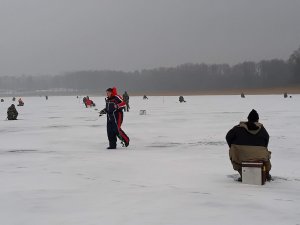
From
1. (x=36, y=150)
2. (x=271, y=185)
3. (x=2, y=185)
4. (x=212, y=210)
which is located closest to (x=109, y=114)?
(x=36, y=150)

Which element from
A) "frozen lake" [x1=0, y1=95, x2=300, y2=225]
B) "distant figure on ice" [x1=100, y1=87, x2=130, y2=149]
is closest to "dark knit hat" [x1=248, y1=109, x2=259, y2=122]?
"frozen lake" [x1=0, y1=95, x2=300, y2=225]

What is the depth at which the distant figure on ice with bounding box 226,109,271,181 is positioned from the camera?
756 centimetres

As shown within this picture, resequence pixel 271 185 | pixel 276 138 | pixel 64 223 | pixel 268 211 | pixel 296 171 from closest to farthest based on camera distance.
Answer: pixel 64 223
pixel 268 211
pixel 271 185
pixel 296 171
pixel 276 138

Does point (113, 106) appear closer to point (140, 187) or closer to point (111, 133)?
point (111, 133)

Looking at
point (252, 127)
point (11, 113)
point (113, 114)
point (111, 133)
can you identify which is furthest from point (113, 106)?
point (11, 113)

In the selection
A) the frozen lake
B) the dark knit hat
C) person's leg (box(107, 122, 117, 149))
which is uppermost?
the dark knit hat

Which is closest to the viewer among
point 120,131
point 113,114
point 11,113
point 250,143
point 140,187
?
point 140,187

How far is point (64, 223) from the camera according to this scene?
521 centimetres

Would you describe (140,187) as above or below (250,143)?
below

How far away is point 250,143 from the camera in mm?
7594

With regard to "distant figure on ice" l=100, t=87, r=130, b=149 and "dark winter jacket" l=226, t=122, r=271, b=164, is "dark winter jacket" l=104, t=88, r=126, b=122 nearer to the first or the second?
"distant figure on ice" l=100, t=87, r=130, b=149

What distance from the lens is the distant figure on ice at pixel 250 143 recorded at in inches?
298

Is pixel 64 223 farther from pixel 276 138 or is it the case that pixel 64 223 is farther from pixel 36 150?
pixel 276 138

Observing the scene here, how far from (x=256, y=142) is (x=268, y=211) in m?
2.02
